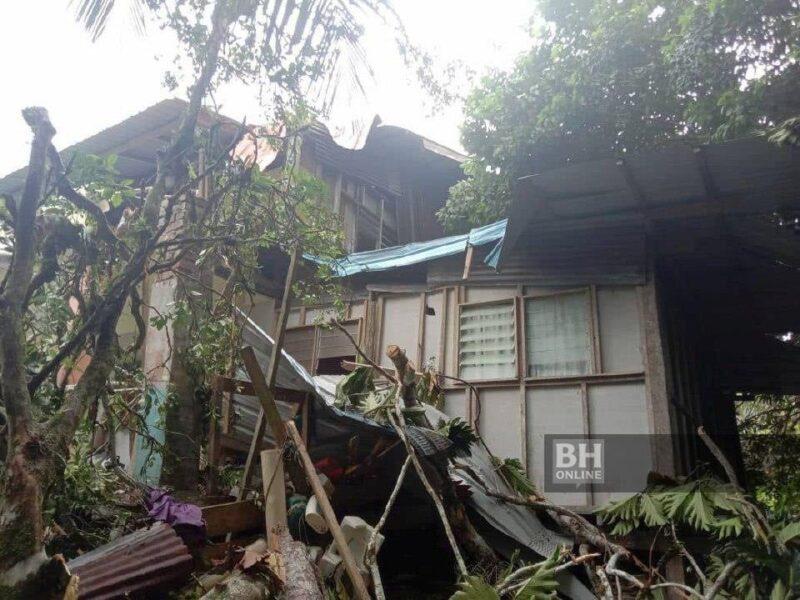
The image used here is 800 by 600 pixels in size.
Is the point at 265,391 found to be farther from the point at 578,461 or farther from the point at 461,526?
the point at 578,461

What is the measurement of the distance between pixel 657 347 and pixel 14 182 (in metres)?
9.93

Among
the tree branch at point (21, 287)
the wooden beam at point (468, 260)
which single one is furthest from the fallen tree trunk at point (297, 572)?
the wooden beam at point (468, 260)

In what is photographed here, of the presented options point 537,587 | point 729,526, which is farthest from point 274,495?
point 729,526

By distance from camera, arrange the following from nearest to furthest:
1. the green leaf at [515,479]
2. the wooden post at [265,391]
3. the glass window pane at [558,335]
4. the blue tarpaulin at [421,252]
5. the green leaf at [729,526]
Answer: the wooden post at [265,391] < the green leaf at [729,526] < the green leaf at [515,479] < the glass window pane at [558,335] < the blue tarpaulin at [421,252]

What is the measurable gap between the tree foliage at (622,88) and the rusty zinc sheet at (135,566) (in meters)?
6.79

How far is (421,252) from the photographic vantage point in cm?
751

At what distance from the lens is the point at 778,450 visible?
433 inches

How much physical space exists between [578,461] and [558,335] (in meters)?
1.38

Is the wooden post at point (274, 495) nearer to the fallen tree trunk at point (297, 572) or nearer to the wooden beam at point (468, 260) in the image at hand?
the fallen tree trunk at point (297, 572)

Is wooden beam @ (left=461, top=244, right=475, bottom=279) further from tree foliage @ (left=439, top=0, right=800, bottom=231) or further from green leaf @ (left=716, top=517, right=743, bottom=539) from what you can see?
green leaf @ (left=716, top=517, right=743, bottom=539)

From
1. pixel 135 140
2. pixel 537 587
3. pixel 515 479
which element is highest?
pixel 135 140

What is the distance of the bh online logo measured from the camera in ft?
19.1

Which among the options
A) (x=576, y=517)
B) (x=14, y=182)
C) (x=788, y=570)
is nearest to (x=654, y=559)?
(x=576, y=517)

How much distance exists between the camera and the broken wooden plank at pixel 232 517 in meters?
3.83
